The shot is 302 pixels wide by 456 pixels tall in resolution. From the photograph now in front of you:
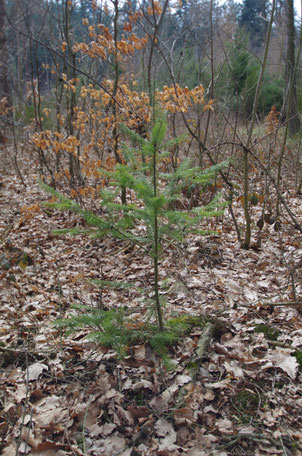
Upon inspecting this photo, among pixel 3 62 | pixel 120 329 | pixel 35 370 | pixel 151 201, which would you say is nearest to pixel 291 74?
pixel 151 201

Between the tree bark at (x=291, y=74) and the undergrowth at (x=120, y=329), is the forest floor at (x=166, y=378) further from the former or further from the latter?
the tree bark at (x=291, y=74)

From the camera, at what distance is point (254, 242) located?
16.3 feet

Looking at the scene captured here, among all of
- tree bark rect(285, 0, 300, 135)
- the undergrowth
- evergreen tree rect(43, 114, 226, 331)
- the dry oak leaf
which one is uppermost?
tree bark rect(285, 0, 300, 135)

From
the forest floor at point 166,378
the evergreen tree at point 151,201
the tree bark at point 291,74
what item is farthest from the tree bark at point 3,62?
the evergreen tree at point 151,201

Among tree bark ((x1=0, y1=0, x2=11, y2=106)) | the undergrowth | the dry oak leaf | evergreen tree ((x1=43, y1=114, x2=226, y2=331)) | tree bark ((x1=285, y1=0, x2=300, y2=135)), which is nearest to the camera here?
evergreen tree ((x1=43, y1=114, x2=226, y2=331))

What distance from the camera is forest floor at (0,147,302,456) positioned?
213 centimetres

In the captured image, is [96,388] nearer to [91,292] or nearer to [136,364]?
[136,364]

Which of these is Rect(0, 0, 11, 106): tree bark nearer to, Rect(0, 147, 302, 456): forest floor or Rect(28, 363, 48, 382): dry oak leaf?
Rect(0, 147, 302, 456): forest floor

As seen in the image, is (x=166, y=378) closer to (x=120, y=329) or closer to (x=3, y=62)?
(x=120, y=329)

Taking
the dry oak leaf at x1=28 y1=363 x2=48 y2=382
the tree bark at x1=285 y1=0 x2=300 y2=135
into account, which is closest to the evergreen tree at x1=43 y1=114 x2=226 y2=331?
the dry oak leaf at x1=28 y1=363 x2=48 y2=382

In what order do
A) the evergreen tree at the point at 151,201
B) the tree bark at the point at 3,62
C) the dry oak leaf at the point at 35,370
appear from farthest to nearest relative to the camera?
the tree bark at the point at 3,62 < the dry oak leaf at the point at 35,370 < the evergreen tree at the point at 151,201

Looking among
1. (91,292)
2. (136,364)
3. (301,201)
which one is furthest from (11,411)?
(301,201)

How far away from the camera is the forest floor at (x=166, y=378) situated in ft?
7.00

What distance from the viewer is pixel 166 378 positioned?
2582mm
